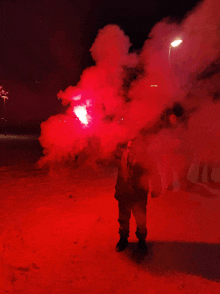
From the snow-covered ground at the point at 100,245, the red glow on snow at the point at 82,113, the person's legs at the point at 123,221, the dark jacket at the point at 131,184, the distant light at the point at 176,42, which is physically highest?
the distant light at the point at 176,42

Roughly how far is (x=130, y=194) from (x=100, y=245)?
42.2 inches

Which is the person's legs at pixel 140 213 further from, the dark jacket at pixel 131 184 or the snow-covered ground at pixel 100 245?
the snow-covered ground at pixel 100 245

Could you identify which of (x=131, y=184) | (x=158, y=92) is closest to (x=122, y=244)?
(x=131, y=184)

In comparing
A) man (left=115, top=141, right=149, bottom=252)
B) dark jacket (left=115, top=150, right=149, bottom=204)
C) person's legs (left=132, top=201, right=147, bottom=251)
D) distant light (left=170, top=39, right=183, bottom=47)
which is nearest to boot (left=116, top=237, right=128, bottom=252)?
man (left=115, top=141, right=149, bottom=252)

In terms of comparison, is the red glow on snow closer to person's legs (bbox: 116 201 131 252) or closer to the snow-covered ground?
the snow-covered ground

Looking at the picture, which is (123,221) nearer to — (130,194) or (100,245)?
(130,194)

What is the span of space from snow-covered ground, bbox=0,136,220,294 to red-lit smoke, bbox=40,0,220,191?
1.41 m

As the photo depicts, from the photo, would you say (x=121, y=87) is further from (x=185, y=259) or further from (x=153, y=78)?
(x=185, y=259)

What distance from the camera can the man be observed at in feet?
12.3

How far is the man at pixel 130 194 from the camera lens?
3.75 m

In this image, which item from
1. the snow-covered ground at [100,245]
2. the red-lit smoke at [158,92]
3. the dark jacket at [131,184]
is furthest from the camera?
the red-lit smoke at [158,92]

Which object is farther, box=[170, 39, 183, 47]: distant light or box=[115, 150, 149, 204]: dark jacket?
box=[170, 39, 183, 47]: distant light

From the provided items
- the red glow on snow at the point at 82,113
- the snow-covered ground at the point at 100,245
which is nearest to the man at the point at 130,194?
the snow-covered ground at the point at 100,245

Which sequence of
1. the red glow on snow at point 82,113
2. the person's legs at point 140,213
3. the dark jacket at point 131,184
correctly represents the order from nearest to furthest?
the dark jacket at point 131,184 → the person's legs at point 140,213 → the red glow on snow at point 82,113
